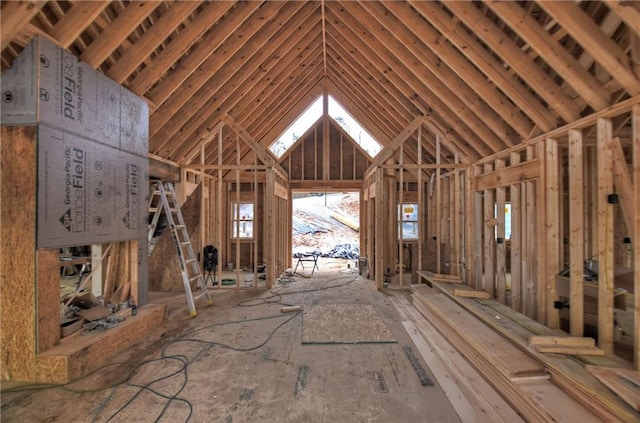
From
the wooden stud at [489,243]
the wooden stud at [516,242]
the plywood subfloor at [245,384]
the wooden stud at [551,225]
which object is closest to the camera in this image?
the plywood subfloor at [245,384]

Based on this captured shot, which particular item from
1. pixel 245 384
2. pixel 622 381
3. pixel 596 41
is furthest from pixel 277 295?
pixel 596 41

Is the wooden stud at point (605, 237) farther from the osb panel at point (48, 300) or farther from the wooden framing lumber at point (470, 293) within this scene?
the osb panel at point (48, 300)

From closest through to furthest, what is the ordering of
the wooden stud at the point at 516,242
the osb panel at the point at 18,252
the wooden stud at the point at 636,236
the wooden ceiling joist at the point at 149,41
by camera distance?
1. the wooden stud at the point at 636,236
2. the osb panel at the point at 18,252
3. the wooden ceiling joist at the point at 149,41
4. the wooden stud at the point at 516,242

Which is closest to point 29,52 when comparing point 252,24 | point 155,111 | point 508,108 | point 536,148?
point 155,111

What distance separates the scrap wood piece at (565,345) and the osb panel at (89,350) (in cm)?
479

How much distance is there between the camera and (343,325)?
180 inches

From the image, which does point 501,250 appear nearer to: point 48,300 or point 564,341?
point 564,341

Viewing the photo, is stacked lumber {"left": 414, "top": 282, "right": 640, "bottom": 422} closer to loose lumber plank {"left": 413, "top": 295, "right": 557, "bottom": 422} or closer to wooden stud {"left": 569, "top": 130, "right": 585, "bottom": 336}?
wooden stud {"left": 569, "top": 130, "right": 585, "bottom": 336}

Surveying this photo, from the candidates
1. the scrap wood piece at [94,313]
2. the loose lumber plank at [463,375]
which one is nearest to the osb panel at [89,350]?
the scrap wood piece at [94,313]

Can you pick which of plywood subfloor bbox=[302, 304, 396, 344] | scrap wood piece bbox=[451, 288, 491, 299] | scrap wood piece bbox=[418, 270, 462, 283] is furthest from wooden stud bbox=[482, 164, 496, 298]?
plywood subfloor bbox=[302, 304, 396, 344]

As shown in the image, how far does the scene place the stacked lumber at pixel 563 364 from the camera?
2225mm

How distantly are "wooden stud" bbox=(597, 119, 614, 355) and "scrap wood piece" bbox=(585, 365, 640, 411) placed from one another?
23.6 inches

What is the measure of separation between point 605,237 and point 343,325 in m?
3.39

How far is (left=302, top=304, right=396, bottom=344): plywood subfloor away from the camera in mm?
4055
